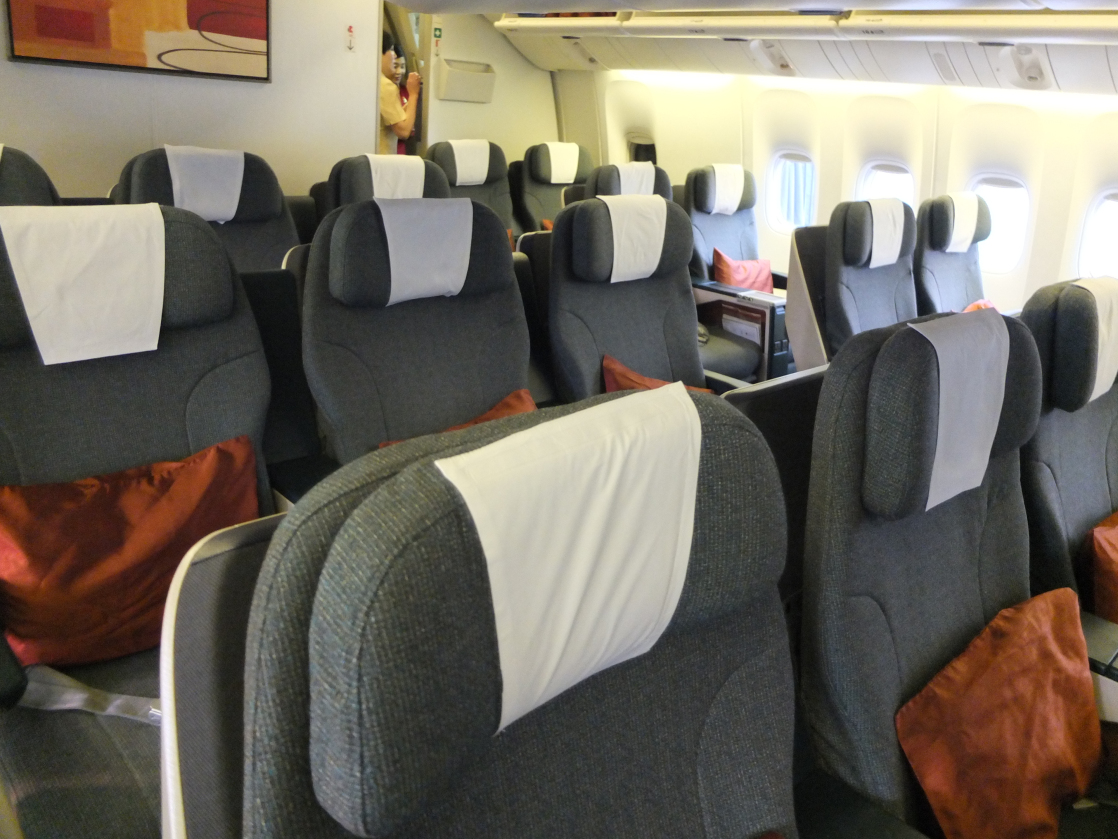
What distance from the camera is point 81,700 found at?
1251 millimetres

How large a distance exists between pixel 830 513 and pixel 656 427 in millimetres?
512

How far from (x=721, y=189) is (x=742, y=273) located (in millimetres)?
655

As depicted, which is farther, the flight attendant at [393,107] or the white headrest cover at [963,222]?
the flight attendant at [393,107]

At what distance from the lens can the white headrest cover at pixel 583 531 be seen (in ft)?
2.11

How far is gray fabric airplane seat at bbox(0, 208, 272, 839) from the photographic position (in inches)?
44.5

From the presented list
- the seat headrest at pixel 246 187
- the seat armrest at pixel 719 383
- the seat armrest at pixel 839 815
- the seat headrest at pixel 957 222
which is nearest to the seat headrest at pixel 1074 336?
the seat armrest at pixel 719 383

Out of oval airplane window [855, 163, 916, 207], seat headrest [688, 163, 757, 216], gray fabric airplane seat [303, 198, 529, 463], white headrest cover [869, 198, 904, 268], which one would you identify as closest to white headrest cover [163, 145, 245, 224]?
gray fabric airplane seat [303, 198, 529, 463]

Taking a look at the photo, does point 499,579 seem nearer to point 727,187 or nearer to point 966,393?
point 966,393

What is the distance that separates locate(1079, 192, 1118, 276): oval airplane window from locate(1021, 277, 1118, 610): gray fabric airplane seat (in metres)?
2.70

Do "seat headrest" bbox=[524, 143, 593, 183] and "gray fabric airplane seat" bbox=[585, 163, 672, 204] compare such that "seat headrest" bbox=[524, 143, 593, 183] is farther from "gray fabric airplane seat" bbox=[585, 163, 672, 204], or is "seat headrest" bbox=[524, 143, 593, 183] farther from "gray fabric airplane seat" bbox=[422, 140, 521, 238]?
"gray fabric airplane seat" bbox=[585, 163, 672, 204]

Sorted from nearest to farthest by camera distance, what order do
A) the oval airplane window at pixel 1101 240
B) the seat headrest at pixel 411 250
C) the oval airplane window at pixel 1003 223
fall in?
1. the seat headrest at pixel 411 250
2. the oval airplane window at pixel 1101 240
3. the oval airplane window at pixel 1003 223

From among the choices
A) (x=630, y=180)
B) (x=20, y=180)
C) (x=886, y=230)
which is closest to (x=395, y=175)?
(x=630, y=180)

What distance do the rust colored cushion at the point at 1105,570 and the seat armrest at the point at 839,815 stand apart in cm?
85

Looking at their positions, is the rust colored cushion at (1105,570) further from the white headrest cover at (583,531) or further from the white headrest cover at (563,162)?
the white headrest cover at (563,162)
